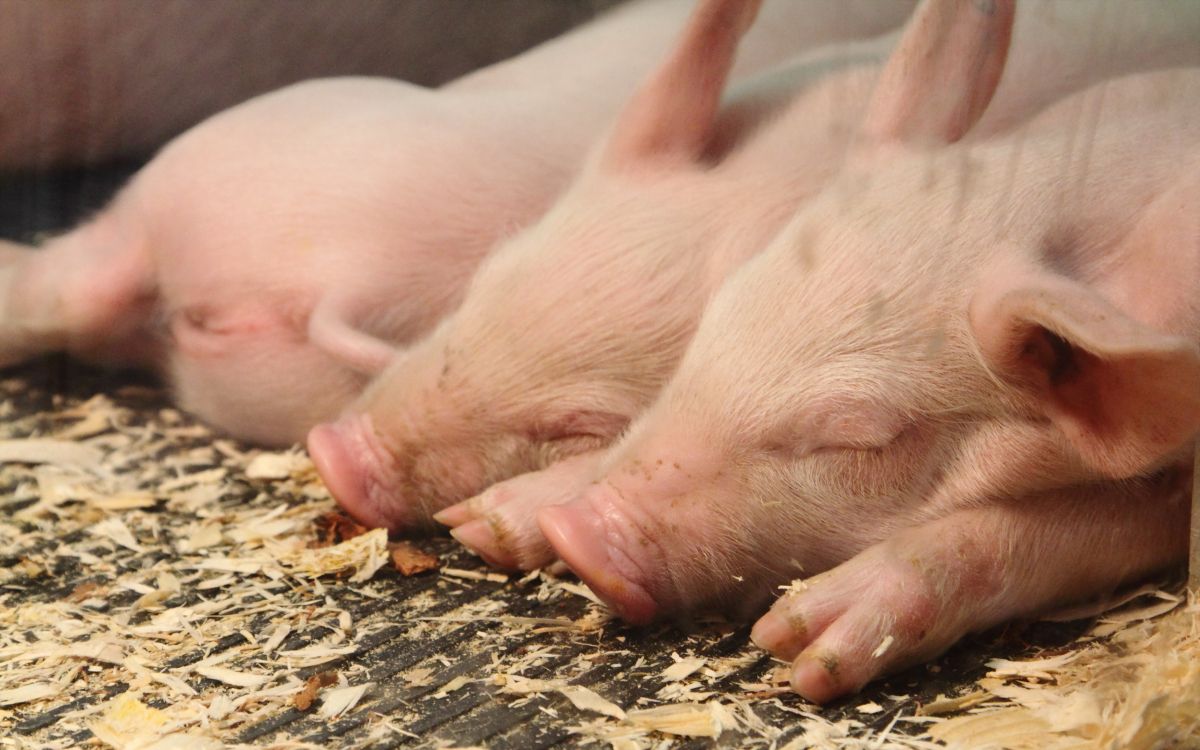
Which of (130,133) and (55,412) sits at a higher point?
(130,133)

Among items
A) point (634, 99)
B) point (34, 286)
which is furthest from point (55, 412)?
point (634, 99)

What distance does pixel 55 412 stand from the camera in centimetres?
345

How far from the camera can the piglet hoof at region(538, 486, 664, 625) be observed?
215cm

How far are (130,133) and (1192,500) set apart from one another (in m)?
2.27

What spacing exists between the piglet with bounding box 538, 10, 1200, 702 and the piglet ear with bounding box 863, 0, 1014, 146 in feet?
0.06

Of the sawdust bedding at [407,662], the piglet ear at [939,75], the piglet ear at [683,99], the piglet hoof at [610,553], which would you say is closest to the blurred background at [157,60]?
the piglet ear at [683,99]

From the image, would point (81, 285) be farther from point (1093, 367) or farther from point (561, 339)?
point (1093, 367)

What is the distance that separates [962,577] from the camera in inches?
82.9

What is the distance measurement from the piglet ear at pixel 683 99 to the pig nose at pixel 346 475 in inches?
32.1

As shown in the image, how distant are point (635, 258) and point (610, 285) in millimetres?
78

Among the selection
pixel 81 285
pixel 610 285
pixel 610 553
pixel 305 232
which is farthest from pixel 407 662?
pixel 81 285

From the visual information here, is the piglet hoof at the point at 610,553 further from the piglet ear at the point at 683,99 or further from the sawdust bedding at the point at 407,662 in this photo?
the piglet ear at the point at 683,99

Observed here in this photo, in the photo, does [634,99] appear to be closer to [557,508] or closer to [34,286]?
[557,508]

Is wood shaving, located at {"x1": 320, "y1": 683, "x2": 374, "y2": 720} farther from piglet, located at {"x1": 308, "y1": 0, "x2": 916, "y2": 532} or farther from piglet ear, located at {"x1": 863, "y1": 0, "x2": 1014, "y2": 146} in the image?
piglet ear, located at {"x1": 863, "y1": 0, "x2": 1014, "y2": 146}
